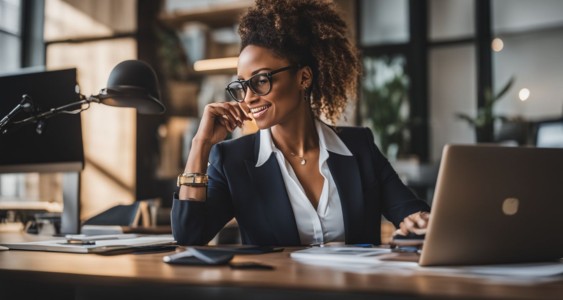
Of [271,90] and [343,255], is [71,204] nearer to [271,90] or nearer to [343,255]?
[271,90]

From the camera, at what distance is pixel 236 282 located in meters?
0.96

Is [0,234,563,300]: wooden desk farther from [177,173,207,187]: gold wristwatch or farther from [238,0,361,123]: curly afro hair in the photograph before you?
[238,0,361,123]: curly afro hair

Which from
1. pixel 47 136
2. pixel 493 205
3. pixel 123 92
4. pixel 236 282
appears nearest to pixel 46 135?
pixel 47 136

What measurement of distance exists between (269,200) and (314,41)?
580 millimetres

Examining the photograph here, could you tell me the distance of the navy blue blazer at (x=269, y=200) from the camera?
5.77 ft

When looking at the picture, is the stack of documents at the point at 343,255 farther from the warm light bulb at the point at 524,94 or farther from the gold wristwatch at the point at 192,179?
the warm light bulb at the point at 524,94

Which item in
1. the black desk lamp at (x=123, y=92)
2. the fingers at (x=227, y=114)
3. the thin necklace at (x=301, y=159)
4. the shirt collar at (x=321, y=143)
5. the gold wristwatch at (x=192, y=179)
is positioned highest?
the black desk lamp at (x=123, y=92)

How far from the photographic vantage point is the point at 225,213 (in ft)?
6.07

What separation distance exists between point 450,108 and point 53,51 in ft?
11.0

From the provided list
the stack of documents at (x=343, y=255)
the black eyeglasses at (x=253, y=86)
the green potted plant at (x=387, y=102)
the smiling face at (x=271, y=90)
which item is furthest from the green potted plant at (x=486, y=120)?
the stack of documents at (x=343, y=255)

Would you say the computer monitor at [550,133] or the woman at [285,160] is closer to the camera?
the woman at [285,160]

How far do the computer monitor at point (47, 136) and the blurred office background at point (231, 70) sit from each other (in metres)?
2.48

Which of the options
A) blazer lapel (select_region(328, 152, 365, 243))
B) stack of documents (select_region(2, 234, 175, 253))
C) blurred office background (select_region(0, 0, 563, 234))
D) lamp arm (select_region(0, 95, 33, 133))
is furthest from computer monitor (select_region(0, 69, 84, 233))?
blurred office background (select_region(0, 0, 563, 234))

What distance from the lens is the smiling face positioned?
1.81 m
